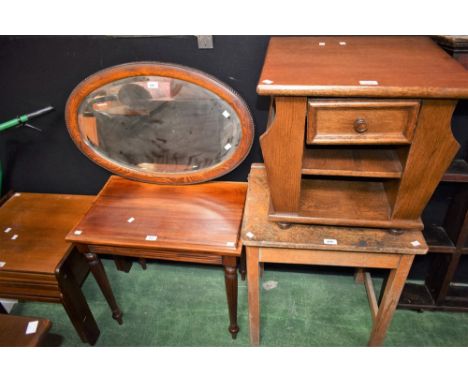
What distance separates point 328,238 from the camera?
1.32 m

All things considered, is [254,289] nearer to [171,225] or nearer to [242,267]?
[171,225]

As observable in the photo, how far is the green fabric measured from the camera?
1.87 metres

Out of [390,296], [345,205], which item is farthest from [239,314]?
[345,205]

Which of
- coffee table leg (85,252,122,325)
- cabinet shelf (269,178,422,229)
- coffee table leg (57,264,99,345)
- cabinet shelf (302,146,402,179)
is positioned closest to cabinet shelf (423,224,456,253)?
cabinet shelf (269,178,422,229)

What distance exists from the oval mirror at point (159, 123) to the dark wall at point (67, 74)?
0.22 ft

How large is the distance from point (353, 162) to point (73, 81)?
4.36 ft

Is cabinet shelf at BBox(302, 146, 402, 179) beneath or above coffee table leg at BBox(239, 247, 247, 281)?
above

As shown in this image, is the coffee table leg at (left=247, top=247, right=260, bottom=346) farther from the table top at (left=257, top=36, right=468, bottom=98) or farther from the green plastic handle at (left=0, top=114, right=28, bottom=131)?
the green plastic handle at (left=0, top=114, right=28, bottom=131)

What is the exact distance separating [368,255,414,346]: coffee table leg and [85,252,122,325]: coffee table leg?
1.35 metres

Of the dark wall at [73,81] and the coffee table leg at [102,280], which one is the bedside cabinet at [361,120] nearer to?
the dark wall at [73,81]

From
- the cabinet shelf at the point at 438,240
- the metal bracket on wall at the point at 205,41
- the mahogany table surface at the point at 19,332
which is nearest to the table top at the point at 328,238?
the cabinet shelf at the point at 438,240

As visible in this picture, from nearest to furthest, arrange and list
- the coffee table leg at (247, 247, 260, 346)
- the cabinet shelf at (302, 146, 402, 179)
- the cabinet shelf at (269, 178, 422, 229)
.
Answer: the cabinet shelf at (302, 146, 402, 179) < the cabinet shelf at (269, 178, 422, 229) < the coffee table leg at (247, 247, 260, 346)

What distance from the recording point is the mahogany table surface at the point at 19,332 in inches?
49.9
